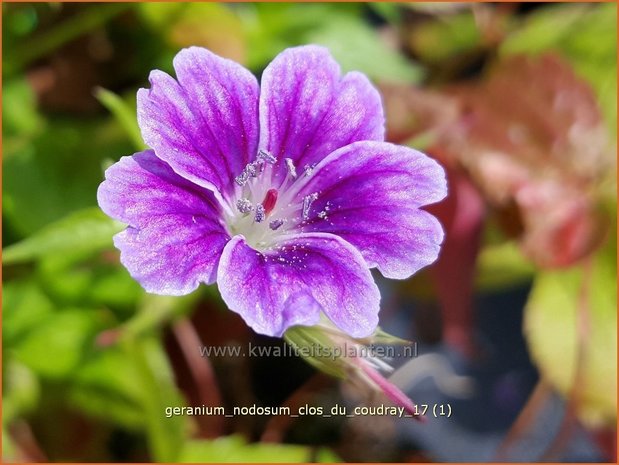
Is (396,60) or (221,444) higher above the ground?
(396,60)

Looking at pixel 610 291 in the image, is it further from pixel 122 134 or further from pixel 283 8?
pixel 122 134

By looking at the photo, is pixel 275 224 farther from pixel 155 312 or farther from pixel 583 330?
pixel 583 330

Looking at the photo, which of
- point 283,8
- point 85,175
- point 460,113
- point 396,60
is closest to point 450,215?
point 460,113

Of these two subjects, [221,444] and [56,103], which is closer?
[221,444]

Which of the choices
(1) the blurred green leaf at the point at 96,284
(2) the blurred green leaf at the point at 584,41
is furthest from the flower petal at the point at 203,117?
(2) the blurred green leaf at the point at 584,41

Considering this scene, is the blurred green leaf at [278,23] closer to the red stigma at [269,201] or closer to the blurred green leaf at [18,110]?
the blurred green leaf at [18,110]

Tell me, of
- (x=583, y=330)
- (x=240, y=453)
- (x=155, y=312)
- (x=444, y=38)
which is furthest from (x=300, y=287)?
(x=444, y=38)
